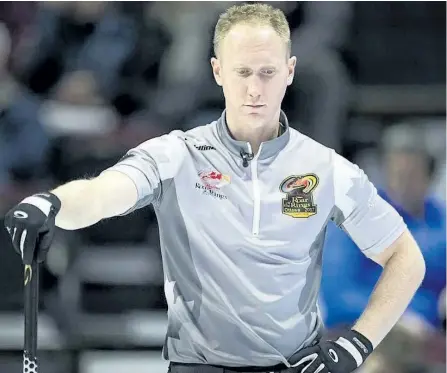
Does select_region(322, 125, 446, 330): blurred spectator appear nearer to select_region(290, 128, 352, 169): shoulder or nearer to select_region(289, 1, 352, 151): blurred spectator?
select_region(289, 1, 352, 151): blurred spectator

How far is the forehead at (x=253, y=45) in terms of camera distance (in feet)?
6.22

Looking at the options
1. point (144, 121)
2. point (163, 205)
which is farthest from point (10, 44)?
point (163, 205)

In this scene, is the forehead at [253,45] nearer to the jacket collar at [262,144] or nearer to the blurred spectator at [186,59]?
the jacket collar at [262,144]

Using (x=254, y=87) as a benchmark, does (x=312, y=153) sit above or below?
below

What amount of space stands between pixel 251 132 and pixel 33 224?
2.02ft

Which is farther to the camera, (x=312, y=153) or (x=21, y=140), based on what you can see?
(x=21, y=140)

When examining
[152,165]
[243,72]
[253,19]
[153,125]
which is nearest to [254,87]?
[243,72]

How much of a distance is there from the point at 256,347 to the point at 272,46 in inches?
24.8

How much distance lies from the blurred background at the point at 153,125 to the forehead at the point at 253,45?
1198mm

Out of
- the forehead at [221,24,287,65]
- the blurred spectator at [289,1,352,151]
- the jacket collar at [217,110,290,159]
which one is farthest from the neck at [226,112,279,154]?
the blurred spectator at [289,1,352,151]

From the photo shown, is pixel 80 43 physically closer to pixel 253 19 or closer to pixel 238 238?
pixel 253 19

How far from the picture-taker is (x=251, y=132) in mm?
1956

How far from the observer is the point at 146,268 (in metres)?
3.29

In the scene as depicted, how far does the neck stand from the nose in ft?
0.27
